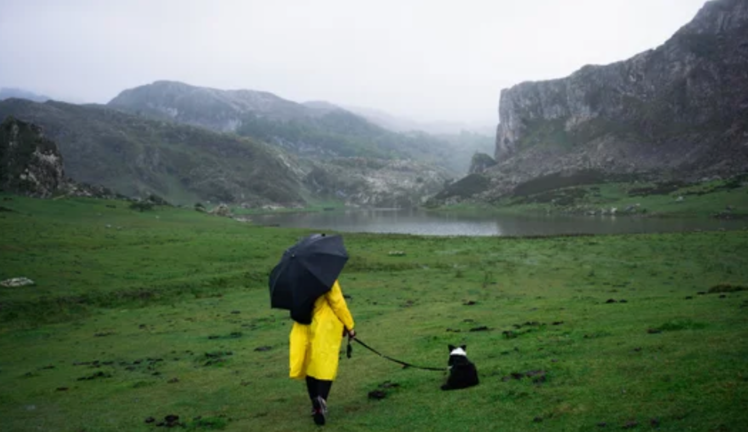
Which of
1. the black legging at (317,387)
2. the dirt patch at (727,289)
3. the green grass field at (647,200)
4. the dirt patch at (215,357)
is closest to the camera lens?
the black legging at (317,387)

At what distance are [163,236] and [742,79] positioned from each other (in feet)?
718

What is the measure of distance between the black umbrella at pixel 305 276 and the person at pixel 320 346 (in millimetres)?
261

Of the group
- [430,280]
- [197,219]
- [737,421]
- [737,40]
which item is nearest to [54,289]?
[430,280]

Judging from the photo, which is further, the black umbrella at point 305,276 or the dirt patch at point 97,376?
the dirt patch at point 97,376

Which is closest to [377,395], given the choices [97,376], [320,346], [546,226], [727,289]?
[320,346]

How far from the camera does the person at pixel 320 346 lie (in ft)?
31.9

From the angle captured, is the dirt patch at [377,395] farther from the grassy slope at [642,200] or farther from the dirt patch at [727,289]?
the grassy slope at [642,200]

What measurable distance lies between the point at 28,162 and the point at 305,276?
112 m

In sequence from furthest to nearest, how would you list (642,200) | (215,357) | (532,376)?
(642,200) < (215,357) < (532,376)

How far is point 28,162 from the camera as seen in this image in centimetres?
9550

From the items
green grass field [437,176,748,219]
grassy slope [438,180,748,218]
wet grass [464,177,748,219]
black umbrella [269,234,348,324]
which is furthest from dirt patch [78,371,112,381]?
grassy slope [438,180,748,218]

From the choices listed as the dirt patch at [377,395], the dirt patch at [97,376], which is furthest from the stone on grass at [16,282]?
the dirt patch at [377,395]

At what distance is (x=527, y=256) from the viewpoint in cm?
4588

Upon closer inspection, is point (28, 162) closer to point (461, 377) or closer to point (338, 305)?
point (338, 305)
